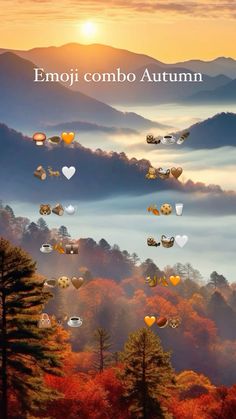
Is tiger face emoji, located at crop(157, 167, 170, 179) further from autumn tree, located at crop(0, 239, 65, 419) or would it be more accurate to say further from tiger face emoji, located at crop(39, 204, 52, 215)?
autumn tree, located at crop(0, 239, 65, 419)

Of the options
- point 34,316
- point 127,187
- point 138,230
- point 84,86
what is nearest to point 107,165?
point 127,187

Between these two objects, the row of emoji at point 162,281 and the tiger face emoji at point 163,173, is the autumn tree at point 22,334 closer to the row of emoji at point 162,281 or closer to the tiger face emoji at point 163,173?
the row of emoji at point 162,281

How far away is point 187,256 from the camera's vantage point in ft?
320

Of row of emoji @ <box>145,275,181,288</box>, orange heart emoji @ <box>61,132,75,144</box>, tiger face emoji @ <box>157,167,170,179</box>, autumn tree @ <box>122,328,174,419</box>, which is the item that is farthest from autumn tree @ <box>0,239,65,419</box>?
orange heart emoji @ <box>61,132,75,144</box>

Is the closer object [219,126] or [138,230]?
[138,230]

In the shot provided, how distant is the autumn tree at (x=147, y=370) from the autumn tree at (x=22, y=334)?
17.2 ft

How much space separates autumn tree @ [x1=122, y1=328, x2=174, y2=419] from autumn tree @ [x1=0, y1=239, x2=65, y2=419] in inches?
207

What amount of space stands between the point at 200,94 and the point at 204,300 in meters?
22.2

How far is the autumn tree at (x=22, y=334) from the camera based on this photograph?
4575 cm

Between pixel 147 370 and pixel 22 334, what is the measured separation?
295 inches

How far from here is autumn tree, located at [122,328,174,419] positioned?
168 feet

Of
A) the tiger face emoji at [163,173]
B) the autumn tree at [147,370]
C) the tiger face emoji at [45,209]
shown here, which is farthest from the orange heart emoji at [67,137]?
the autumn tree at [147,370]

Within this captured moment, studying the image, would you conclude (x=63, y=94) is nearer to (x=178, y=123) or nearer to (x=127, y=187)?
(x=127, y=187)

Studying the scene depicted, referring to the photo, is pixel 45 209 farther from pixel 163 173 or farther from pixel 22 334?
pixel 22 334
